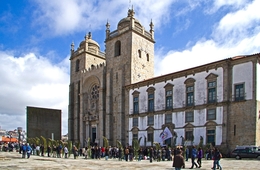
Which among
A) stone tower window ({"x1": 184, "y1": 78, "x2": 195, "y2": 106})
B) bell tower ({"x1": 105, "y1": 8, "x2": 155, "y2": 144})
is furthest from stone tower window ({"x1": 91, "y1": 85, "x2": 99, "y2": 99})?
stone tower window ({"x1": 184, "y1": 78, "x2": 195, "y2": 106})

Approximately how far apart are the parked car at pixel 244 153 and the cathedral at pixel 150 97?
1783mm

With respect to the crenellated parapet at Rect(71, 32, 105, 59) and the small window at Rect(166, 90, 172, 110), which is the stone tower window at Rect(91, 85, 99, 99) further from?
the small window at Rect(166, 90, 172, 110)

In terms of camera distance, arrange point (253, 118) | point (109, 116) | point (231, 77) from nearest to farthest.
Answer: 1. point (253, 118)
2. point (231, 77)
3. point (109, 116)

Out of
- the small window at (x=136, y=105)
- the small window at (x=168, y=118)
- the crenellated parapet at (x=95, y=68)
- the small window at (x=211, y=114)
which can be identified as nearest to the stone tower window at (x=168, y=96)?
the small window at (x=168, y=118)

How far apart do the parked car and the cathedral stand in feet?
5.85

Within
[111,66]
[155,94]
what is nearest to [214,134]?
[155,94]

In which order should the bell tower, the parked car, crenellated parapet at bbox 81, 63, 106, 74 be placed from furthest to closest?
1. crenellated parapet at bbox 81, 63, 106, 74
2. the bell tower
3. the parked car

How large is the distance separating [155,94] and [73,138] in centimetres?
2095

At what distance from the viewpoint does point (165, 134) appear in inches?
1321

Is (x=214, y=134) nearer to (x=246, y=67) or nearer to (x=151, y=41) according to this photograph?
(x=246, y=67)

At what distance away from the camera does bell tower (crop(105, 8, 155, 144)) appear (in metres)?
40.9

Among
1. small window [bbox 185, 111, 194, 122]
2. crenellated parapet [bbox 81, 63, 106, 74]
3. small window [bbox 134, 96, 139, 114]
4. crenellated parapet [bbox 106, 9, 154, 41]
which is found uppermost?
crenellated parapet [bbox 106, 9, 154, 41]

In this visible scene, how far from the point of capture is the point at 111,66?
44.0 m

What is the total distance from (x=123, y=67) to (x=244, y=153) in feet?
71.8
